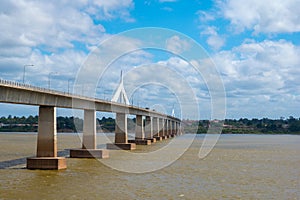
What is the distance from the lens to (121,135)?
79375mm

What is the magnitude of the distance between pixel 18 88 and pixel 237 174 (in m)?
20.1

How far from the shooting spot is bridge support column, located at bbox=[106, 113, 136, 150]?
76.7 metres

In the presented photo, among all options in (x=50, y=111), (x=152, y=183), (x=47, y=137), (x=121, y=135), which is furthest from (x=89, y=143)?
(x=152, y=183)

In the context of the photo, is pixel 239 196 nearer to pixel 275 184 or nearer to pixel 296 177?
pixel 275 184

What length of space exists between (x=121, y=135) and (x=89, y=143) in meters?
22.3

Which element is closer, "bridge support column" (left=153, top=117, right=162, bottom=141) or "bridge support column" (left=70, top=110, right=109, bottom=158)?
"bridge support column" (left=70, top=110, right=109, bottom=158)

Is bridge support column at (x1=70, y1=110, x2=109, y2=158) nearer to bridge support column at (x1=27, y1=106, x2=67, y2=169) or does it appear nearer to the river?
the river

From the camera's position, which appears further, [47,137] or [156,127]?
[156,127]

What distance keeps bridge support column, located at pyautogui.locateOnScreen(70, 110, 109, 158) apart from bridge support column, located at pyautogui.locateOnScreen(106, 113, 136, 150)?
16968 mm

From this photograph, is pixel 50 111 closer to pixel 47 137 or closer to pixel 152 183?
pixel 47 137

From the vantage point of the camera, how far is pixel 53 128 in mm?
43688

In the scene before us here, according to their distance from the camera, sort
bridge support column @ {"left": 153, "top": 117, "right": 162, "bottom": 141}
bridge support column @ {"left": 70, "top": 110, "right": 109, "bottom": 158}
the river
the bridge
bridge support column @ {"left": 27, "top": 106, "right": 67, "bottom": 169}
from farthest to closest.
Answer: bridge support column @ {"left": 153, "top": 117, "right": 162, "bottom": 141}
bridge support column @ {"left": 70, "top": 110, "right": 109, "bottom": 158}
bridge support column @ {"left": 27, "top": 106, "right": 67, "bottom": 169}
the bridge
the river

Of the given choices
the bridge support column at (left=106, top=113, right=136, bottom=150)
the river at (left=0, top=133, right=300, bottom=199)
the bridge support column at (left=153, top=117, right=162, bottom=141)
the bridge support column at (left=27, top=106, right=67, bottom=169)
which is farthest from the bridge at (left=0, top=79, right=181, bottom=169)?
the bridge support column at (left=153, top=117, right=162, bottom=141)

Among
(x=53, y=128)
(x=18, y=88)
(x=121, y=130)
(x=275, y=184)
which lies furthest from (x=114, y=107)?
(x=275, y=184)
